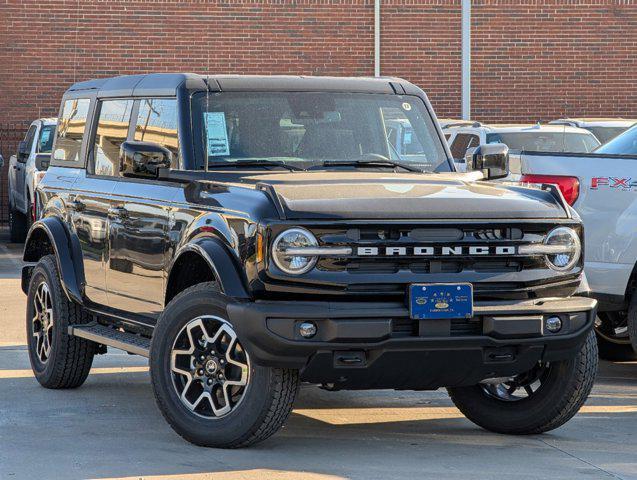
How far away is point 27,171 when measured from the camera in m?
19.9

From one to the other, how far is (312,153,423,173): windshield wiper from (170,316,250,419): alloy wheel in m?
1.43

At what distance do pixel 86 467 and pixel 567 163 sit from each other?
402 centimetres

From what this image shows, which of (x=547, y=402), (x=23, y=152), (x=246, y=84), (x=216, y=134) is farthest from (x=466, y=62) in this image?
(x=547, y=402)

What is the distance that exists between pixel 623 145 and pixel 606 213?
26.6 inches

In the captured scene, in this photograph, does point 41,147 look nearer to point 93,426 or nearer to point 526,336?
point 93,426

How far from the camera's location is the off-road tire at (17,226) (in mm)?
21875

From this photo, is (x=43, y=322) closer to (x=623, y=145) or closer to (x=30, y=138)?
(x=623, y=145)

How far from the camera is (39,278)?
8961mm

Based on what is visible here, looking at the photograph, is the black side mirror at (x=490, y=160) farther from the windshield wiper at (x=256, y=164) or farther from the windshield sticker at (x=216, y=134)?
the windshield sticker at (x=216, y=134)

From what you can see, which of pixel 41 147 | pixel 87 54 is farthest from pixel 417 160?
pixel 87 54

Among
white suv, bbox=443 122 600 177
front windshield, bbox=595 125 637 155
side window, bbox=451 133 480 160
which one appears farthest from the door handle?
side window, bbox=451 133 480 160

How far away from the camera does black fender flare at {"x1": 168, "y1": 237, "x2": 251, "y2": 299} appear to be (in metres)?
6.42

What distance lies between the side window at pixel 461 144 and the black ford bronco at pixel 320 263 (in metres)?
10.4

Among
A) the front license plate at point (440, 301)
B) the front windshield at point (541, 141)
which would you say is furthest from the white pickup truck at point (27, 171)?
the front license plate at point (440, 301)
